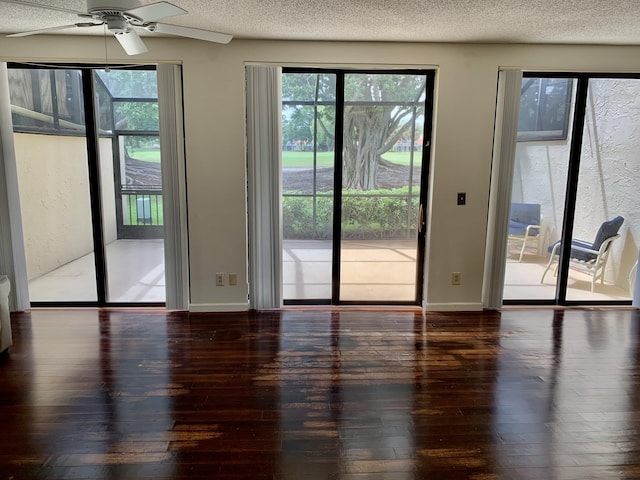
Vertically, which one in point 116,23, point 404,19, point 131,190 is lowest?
point 131,190

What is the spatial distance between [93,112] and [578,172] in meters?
4.81

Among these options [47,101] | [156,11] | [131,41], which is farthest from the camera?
[47,101]

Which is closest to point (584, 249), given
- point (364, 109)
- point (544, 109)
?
point (544, 109)

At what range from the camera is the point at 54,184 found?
421 cm

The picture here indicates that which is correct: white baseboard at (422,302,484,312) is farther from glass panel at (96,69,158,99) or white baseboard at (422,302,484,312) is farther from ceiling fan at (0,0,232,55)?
glass panel at (96,69,158,99)

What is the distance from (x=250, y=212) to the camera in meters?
4.16

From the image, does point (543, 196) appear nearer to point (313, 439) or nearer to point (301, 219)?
point (301, 219)

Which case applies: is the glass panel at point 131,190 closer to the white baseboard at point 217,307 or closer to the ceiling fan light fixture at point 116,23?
the white baseboard at point 217,307

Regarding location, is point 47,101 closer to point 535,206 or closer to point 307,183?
point 307,183

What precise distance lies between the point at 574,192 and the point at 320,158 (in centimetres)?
261

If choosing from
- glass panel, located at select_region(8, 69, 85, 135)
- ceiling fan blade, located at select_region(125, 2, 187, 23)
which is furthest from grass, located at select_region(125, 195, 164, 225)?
ceiling fan blade, located at select_region(125, 2, 187, 23)

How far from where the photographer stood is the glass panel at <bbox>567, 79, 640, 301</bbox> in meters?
4.29

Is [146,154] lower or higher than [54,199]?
higher

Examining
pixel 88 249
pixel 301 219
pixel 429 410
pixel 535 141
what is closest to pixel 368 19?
pixel 301 219
